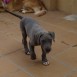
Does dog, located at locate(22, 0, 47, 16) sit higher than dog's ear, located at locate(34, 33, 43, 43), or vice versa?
dog's ear, located at locate(34, 33, 43, 43)

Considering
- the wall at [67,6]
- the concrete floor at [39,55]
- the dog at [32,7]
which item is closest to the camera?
the concrete floor at [39,55]

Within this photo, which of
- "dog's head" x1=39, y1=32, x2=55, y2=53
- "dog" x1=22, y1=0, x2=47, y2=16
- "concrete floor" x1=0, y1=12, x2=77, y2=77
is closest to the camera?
"dog's head" x1=39, y1=32, x2=55, y2=53

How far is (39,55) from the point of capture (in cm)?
259

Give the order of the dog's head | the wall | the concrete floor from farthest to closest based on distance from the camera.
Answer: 1. the wall
2. the concrete floor
3. the dog's head

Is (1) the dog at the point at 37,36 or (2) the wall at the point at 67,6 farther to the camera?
(2) the wall at the point at 67,6

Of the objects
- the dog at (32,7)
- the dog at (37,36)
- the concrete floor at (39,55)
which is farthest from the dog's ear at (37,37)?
the dog at (32,7)

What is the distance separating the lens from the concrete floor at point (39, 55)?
2221 mm

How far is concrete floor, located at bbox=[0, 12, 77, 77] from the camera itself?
2221mm

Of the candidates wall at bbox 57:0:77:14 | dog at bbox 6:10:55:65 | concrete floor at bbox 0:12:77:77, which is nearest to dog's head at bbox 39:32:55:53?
dog at bbox 6:10:55:65

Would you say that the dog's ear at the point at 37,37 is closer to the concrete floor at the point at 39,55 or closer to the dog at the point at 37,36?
the dog at the point at 37,36

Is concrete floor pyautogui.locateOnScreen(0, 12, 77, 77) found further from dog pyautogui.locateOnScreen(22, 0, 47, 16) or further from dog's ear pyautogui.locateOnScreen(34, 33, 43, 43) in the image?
dog pyautogui.locateOnScreen(22, 0, 47, 16)

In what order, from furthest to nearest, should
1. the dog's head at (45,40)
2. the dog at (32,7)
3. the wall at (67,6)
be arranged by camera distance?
1. the dog at (32,7)
2. the wall at (67,6)
3. the dog's head at (45,40)

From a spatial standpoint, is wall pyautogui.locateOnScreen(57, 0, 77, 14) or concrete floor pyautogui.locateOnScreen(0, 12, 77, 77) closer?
concrete floor pyautogui.locateOnScreen(0, 12, 77, 77)

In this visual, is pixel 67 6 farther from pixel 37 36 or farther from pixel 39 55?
pixel 37 36
